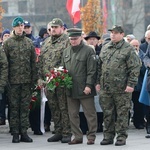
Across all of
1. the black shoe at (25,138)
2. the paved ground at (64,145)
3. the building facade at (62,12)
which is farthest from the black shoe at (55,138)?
the building facade at (62,12)

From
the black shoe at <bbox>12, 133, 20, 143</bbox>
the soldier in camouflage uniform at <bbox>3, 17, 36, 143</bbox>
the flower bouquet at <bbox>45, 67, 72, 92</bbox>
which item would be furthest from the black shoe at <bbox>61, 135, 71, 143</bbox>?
the flower bouquet at <bbox>45, 67, 72, 92</bbox>

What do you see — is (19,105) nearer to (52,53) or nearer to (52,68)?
(52,68)

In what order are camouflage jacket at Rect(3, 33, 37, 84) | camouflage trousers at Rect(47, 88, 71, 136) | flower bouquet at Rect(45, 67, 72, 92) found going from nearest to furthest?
flower bouquet at Rect(45, 67, 72, 92) < camouflage trousers at Rect(47, 88, 71, 136) < camouflage jacket at Rect(3, 33, 37, 84)

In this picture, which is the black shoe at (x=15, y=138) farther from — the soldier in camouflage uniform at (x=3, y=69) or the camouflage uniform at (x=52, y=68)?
the soldier in camouflage uniform at (x=3, y=69)

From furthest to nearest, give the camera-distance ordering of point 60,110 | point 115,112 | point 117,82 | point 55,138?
point 55,138 < point 60,110 < point 115,112 < point 117,82

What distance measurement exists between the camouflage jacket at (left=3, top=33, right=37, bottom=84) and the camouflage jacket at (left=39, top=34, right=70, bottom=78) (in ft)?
0.80

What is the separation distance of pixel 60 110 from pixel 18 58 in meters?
1.23

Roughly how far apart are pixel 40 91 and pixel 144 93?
2.08 metres

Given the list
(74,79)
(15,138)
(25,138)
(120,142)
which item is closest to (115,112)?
(120,142)

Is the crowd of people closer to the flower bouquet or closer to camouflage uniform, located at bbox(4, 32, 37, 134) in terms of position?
camouflage uniform, located at bbox(4, 32, 37, 134)

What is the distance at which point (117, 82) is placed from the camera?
11312 mm

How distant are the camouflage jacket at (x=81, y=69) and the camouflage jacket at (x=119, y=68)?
0.23 meters

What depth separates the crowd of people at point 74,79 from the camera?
448 inches

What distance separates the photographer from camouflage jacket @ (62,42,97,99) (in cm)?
1162
